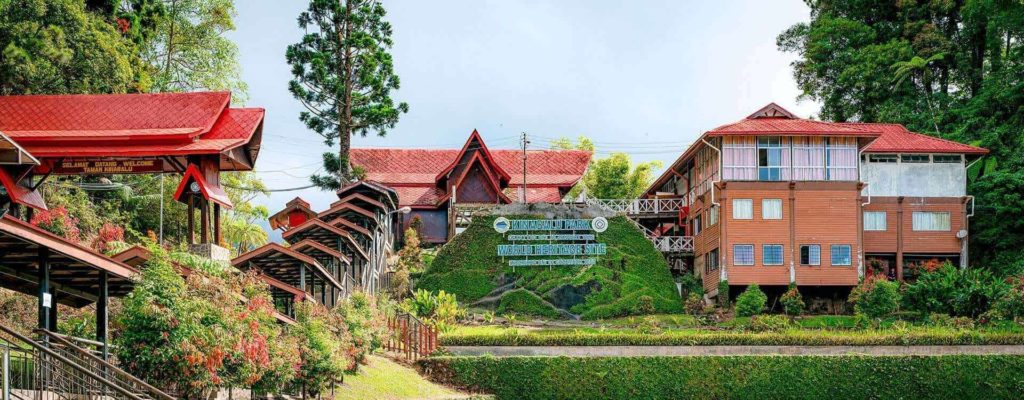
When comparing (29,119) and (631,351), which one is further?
(631,351)

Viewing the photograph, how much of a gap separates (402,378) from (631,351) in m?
8.86

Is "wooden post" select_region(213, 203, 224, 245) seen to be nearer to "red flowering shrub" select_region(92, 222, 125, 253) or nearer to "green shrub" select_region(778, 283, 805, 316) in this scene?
"red flowering shrub" select_region(92, 222, 125, 253)

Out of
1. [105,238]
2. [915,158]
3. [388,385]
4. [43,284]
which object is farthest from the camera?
[915,158]

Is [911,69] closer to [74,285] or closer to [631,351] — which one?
[631,351]

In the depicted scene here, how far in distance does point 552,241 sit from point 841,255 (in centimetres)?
1172

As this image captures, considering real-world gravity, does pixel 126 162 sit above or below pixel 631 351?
above

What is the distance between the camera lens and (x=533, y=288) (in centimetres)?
5178

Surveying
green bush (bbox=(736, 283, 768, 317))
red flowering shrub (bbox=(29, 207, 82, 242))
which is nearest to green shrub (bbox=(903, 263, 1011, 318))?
green bush (bbox=(736, 283, 768, 317))

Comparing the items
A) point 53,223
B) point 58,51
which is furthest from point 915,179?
point 53,223

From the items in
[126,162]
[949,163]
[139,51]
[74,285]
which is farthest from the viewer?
[949,163]

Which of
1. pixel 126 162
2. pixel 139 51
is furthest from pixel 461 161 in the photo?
pixel 126 162

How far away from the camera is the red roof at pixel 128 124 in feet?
99.6

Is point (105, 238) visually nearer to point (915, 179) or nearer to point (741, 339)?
point (741, 339)

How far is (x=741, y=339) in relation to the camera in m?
42.3
